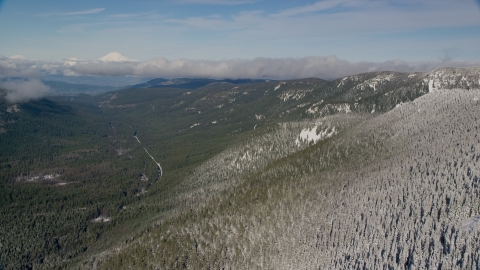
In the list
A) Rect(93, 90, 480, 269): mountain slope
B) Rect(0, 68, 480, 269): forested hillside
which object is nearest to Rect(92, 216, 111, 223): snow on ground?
Rect(0, 68, 480, 269): forested hillside

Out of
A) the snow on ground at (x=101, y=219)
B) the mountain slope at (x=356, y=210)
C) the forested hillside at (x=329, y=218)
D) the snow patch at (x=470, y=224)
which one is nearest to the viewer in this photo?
the snow patch at (x=470, y=224)

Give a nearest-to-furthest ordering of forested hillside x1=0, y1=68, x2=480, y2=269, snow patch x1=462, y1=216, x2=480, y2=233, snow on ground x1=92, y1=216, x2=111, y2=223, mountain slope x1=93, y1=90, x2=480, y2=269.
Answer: snow patch x1=462, y1=216, x2=480, y2=233, mountain slope x1=93, y1=90, x2=480, y2=269, forested hillside x1=0, y1=68, x2=480, y2=269, snow on ground x1=92, y1=216, x2=111, y2=223

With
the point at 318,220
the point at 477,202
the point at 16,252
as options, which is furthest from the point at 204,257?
the point at 16,252

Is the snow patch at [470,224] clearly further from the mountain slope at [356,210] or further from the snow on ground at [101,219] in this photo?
the snow on ground at [101,219]

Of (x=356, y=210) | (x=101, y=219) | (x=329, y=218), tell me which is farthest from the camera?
(x=101, y=219)

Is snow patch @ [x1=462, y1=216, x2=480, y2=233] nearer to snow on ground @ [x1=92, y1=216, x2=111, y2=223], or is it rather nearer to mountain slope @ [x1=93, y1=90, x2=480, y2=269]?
mountain slope @ [x1=93, y1=90, x2=480, y2=269]

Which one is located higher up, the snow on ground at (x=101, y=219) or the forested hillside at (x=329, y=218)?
the forested hillside at (x=329, y=218)

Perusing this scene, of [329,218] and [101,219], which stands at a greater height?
[329,218]

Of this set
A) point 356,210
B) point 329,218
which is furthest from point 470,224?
point 329,218

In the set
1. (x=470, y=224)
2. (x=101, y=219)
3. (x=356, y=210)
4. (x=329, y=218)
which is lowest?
(x=101, y=219)

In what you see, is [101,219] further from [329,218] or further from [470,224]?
[470,224]

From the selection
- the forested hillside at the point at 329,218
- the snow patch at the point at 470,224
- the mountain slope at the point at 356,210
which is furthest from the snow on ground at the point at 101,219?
the snow patch at the point at 470,224

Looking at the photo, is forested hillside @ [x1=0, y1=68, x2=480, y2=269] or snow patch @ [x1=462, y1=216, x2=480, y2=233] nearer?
snow patch @ [x1=462, y1=216, x2=480, y2=233]
